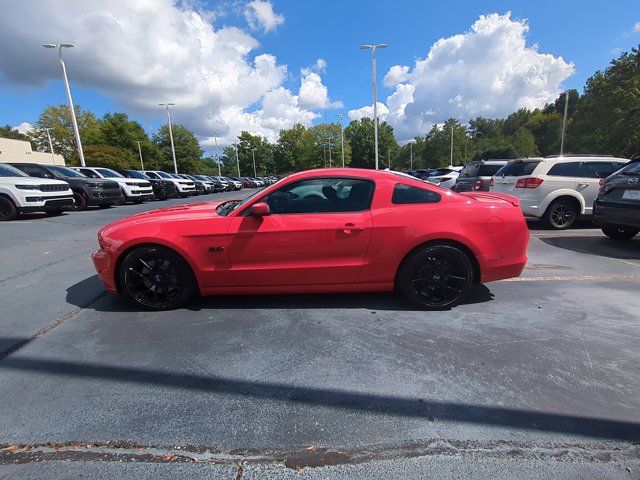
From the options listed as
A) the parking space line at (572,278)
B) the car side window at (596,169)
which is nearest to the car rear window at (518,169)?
the car side window at (596,169)

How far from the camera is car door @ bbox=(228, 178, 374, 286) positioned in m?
3.32

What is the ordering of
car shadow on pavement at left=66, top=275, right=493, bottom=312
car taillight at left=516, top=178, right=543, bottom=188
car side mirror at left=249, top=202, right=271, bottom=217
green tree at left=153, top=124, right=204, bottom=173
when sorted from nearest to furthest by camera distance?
car side mirror at left=249, top=202, right=271, bottom=217, car shadow on pavement at left=66, top=275, right=493, bottom=312, car taillight at left=516, top=178, right=543, bottom=188, green tree at left=153, top=124, right=204, bottom=173

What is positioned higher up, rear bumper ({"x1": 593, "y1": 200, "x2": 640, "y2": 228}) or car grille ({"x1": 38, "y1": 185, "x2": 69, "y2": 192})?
car grille ({"x1": 38, "y1": 185, "x2": 69, "y2": 192})

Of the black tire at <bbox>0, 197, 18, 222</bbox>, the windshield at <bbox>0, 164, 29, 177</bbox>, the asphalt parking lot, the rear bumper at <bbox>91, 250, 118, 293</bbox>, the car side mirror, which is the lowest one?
the asphalt parking lot

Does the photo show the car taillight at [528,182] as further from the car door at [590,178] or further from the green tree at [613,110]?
the green tree at [613,110]

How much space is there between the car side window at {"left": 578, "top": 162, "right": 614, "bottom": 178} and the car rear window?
104 cm

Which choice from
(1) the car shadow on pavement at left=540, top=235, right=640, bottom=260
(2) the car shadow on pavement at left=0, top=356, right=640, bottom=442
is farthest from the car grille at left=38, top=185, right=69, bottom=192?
(1) the car shadow on pavement at left=540, top=235, right=640, bottom=260

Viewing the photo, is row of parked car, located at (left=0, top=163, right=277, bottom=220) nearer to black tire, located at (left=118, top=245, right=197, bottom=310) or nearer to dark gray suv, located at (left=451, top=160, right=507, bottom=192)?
black tire, located at (left=118, top=245, right=197, bottom=310)

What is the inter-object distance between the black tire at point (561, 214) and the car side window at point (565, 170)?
1.91ft

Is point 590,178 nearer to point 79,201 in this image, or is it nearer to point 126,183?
point 79,201

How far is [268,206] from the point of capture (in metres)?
3.41

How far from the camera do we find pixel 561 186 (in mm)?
7449

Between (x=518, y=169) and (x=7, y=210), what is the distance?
13.9 metres

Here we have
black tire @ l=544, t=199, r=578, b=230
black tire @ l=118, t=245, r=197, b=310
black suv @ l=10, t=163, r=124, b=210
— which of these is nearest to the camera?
black tire @ l=118, t=245, r=197, b=310
